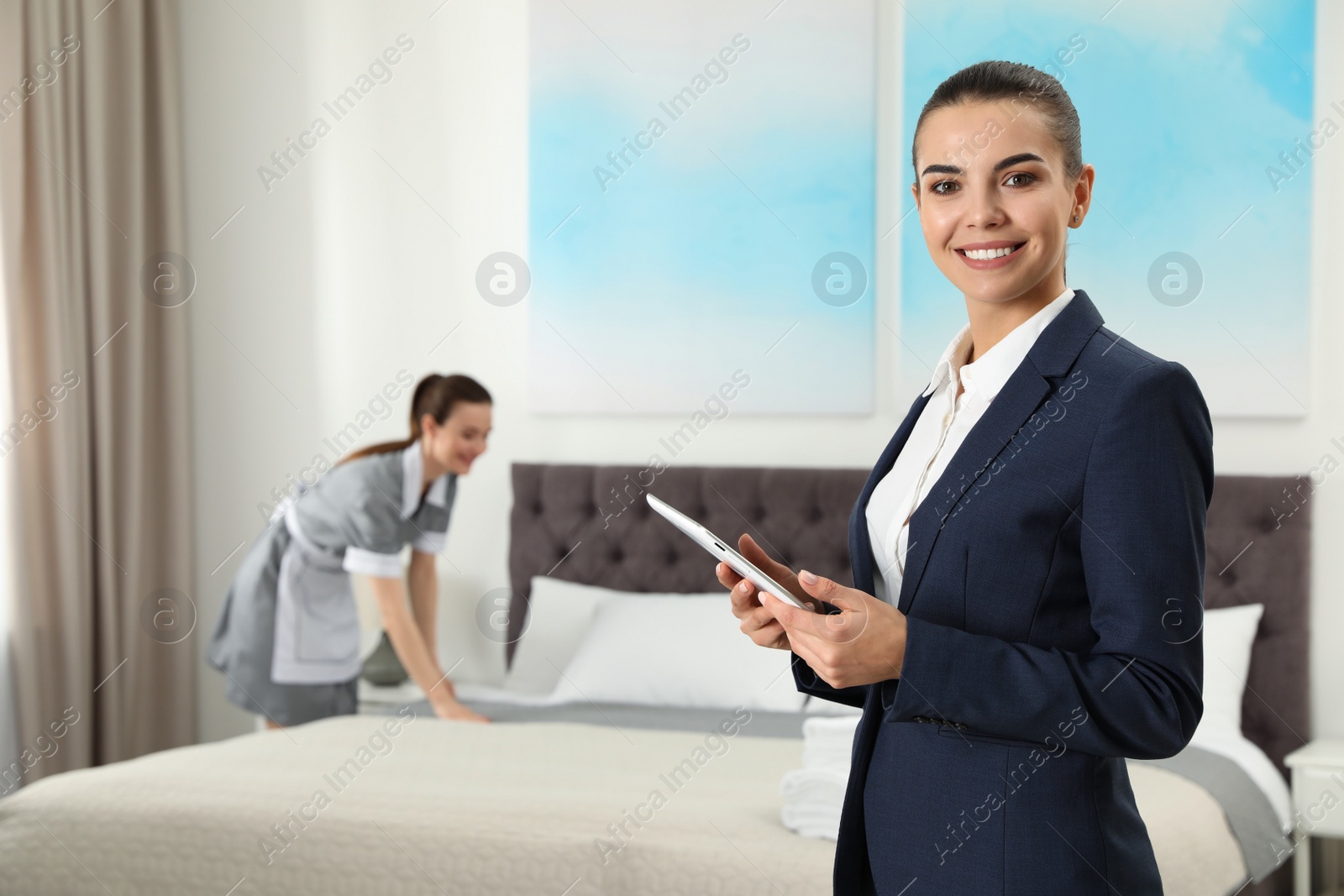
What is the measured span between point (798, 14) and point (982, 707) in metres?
2.94

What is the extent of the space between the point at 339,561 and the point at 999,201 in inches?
99.0

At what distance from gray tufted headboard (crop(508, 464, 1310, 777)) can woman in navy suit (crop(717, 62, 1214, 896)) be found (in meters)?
1.98

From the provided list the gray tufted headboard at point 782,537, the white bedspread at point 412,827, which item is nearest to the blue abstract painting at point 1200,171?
the gray tufted headboard at point 782,537

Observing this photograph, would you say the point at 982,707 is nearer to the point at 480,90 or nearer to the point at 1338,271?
the point at 1338,271

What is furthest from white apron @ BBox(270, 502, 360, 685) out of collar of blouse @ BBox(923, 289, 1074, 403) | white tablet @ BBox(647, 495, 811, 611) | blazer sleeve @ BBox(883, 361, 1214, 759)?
blazer sleeve @ BBox(883, 361, 1214, 759)

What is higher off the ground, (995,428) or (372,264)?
(372,264)

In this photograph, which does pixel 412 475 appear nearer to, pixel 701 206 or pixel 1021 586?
pixel 701 206

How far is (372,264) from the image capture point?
3918 millimetres

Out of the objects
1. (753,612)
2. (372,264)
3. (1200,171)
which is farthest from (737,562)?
(372,264)

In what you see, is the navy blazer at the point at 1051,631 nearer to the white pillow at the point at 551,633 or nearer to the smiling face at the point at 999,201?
the smiling face at the point at 999,201

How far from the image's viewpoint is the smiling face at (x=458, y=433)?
3189 millimetres

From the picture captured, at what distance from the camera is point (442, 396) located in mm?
3188

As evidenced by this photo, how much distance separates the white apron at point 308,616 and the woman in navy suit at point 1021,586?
2.34 meters

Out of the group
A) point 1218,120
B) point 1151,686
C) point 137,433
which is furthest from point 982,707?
point 137,433
